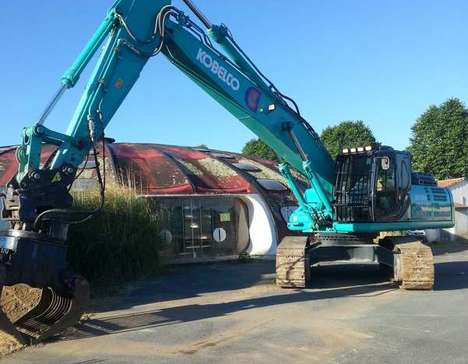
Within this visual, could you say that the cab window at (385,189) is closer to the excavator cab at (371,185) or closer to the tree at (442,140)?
the excavator cab at (371,185)

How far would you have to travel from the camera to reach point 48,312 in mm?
7746

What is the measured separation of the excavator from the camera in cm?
741

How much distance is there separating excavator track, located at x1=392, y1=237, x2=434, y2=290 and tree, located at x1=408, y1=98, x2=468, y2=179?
1322 inches

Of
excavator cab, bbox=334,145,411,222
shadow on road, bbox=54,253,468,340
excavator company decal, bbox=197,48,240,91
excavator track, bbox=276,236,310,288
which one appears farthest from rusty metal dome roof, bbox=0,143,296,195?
excavator cab, bbox=334,145,411,222

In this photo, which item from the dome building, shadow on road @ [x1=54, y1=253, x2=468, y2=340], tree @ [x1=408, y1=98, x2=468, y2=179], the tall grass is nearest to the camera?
shadow on road @ [x1=54, y1=253, x2=468, y2=340]

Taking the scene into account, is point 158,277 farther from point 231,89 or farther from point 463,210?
point 463,210

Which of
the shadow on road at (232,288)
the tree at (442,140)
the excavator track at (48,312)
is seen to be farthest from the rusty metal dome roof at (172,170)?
the tree at (442,140)

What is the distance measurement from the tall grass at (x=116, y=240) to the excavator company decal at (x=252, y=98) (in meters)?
4.41

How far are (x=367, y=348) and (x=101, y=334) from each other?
362cm

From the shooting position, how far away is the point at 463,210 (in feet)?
102

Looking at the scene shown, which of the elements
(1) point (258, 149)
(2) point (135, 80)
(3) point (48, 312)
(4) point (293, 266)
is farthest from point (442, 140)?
(3) point (48, 312)

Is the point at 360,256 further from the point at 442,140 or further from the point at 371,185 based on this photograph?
the point at 442,140

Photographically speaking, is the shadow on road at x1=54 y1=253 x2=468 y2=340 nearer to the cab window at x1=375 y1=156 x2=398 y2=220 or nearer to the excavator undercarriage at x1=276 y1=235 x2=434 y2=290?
the excavator undercarriage at x1=276 y1=235 x2=434 y2=290

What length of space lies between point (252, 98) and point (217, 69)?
1.04 metres
